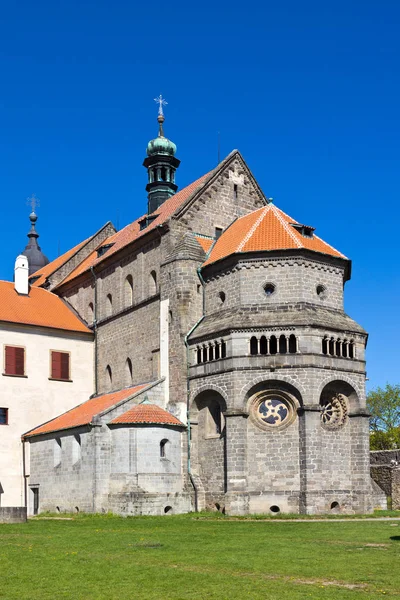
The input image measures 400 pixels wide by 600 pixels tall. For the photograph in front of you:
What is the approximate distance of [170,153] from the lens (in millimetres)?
56781

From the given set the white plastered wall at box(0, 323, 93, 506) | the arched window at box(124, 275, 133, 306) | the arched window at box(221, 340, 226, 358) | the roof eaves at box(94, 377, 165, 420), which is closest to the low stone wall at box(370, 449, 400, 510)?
the arched window at box(221, 340, 226, 358)

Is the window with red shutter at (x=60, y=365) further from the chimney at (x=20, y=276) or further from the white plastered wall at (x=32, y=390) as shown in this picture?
the chimney at (x=20, y=276)

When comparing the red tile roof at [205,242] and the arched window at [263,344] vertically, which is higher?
the red tile roof at [205,242]

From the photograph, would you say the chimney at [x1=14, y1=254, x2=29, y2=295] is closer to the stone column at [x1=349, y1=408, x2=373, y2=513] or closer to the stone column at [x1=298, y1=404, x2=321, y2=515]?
the stone column at [x1=298, y1=404, x2=321, y2=515]

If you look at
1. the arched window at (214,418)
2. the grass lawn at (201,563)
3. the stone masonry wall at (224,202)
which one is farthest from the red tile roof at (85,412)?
the grass lawn at (201,563)

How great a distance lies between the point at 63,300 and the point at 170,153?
13663 millimetres

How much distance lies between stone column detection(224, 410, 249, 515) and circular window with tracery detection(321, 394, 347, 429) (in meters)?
4.23

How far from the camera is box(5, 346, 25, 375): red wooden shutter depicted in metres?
47.8

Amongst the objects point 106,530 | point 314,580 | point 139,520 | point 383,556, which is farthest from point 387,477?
point 314,580

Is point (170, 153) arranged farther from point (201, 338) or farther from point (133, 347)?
point (201, 338)

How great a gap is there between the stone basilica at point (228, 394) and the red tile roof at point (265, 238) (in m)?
0.10

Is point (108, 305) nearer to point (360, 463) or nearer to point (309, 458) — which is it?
point (309, 458)

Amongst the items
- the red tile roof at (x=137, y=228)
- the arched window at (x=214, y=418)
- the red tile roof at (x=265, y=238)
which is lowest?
the arched window at (x=214, y=418)

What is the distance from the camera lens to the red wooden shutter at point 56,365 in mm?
49594
